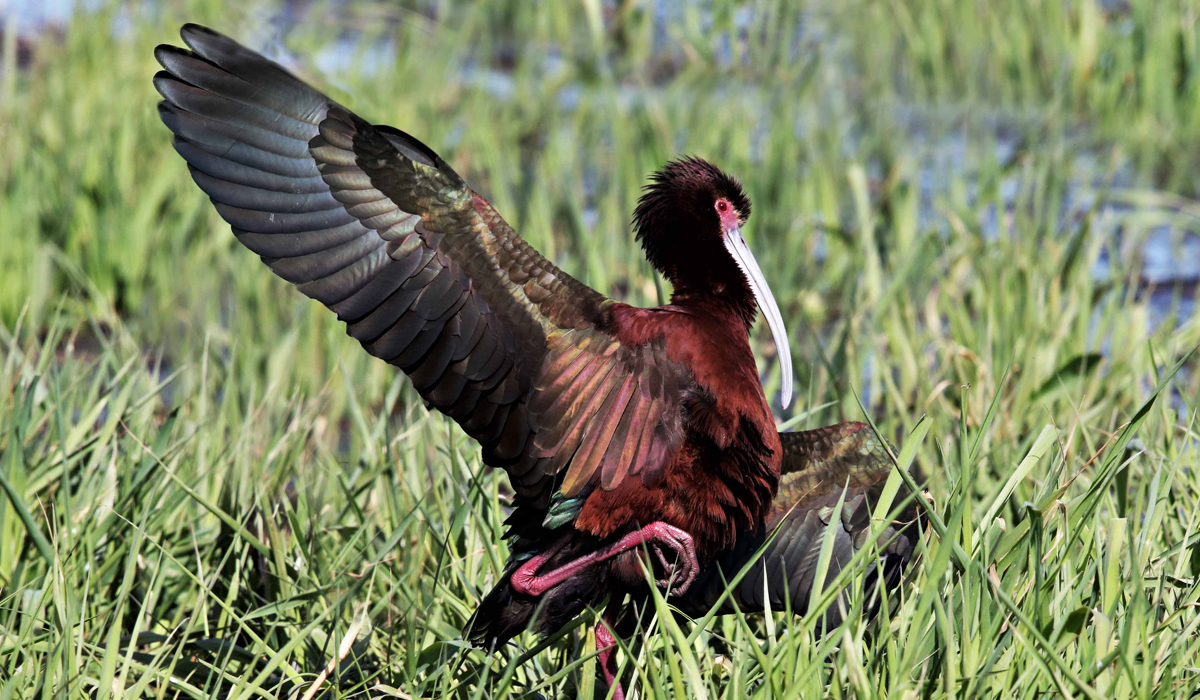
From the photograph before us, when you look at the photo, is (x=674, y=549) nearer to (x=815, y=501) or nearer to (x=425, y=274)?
(x=815, y=501)

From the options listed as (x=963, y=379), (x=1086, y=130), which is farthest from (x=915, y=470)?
(x=1086, y=130)

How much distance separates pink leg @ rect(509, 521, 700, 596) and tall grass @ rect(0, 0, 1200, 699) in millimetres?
121

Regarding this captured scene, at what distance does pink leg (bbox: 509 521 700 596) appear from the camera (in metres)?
2.30

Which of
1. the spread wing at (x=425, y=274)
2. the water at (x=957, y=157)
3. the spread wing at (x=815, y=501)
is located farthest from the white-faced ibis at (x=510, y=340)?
the water at (x=957, y=157)

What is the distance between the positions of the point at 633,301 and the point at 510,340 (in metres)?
1.76

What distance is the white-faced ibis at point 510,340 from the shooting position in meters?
2.17

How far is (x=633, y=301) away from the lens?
3988 mm

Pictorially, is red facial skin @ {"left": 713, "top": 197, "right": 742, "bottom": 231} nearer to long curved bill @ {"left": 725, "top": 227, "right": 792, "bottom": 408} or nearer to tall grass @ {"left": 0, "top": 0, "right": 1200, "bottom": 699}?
long curved bill @ {"left": 725, "top": 227, "right": 792, "bottom": 408}

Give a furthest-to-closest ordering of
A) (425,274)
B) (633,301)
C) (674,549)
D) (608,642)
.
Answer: (633,301)
(608,642)
(674,549)
(425,274)

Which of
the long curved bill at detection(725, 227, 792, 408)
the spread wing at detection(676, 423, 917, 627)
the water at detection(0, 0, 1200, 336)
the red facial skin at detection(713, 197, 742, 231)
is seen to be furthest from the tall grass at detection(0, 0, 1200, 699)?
the red facial skin at detection(713, 197, 742, 231)

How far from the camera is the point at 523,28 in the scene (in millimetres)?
7988

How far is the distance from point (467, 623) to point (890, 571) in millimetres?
811

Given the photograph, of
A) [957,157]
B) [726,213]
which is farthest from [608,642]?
[957,157]

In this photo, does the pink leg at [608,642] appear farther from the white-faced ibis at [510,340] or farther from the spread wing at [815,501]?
the spread wing at [815,501]
